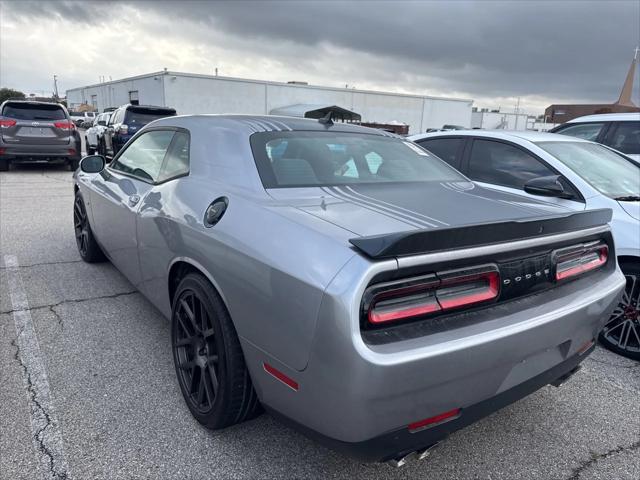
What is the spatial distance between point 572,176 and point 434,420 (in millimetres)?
2866

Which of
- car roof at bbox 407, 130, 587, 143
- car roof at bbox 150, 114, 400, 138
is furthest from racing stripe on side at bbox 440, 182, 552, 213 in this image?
car roof at bbox 407, 130, 587, 143

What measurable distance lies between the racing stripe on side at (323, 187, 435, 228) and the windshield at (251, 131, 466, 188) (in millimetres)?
141

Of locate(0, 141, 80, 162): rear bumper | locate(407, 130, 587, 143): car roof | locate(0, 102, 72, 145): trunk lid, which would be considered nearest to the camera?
locate(407, 130, 587, 143): car roof

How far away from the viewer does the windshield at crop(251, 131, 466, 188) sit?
245cm

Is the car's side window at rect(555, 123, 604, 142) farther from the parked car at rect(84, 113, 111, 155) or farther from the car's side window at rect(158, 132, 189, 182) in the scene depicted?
the parked car at rect(84, 113, 111, 155)

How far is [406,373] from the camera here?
1.52m

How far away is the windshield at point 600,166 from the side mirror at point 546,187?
0.35m

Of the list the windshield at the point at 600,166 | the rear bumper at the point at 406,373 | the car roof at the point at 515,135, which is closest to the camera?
the rear bumper at the point at 406,373

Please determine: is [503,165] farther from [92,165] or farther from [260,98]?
[260,98]

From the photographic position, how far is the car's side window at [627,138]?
6762 mm

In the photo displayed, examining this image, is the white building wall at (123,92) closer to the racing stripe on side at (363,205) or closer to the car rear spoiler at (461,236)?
the racing stripe on side at (363,205)

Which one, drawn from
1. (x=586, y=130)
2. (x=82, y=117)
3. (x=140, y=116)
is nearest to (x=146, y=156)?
(x=586, y=130)

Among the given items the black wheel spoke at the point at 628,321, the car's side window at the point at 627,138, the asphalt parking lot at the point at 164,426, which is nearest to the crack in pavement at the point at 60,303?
the asphalt parking lot at the point at 164,426

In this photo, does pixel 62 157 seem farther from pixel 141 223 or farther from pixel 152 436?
pixel 152 436
